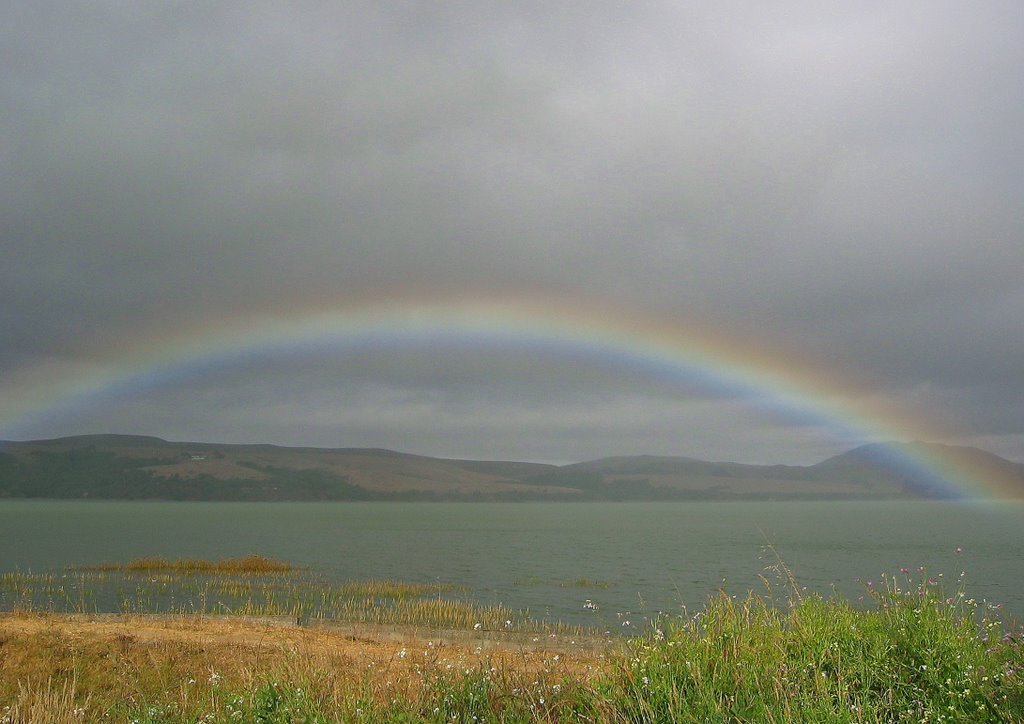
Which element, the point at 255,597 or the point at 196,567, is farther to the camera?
the point at 196,567

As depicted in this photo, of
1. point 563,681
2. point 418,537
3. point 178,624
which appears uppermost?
point 563,681

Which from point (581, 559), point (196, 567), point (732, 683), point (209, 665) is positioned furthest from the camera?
point (581, 559)

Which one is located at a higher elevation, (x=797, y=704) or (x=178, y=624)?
(x=797, y=704)

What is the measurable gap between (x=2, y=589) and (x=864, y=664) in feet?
157

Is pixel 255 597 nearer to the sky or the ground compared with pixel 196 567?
nearer to the sky

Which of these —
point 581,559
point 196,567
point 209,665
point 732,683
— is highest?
point 732,683

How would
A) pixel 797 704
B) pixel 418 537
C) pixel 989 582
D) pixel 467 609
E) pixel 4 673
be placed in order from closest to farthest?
pixel 797 704, pixel 4 673, pixel 467 609, pixel 989 582, pixel 418 537

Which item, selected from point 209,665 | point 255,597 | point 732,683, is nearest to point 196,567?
point 255,597

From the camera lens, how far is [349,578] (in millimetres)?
58188

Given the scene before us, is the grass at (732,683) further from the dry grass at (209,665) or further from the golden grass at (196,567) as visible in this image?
the golden grass at (196,567)

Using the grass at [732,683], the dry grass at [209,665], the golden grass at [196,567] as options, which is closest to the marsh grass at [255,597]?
the golden grass at [196,567]

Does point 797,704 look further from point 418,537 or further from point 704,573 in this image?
point 418,537

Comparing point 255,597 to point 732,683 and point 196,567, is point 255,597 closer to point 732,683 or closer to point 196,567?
point 196,567

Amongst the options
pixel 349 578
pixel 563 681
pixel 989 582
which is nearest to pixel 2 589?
pixel 349 578
